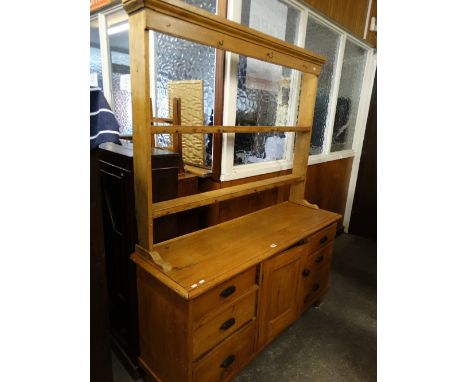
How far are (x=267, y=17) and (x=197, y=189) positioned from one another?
1.23m

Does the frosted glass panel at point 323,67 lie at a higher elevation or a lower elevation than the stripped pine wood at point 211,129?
higher

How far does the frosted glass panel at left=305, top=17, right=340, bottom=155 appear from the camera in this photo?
233cm

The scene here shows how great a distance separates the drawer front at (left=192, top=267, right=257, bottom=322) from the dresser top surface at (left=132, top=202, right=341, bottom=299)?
0.19 feet

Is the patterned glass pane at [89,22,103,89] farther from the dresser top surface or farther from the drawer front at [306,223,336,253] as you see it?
the drawer front at [306,223,336,253]

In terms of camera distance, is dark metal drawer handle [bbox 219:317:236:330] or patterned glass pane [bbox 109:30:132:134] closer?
dark metal drawer handle [bbox 219:317:236:330]

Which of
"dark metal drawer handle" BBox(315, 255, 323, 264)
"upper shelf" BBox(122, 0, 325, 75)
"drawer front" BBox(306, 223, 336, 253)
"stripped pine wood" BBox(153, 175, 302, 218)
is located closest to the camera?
"upper shelf" BBox(122, 0, 325, 75)

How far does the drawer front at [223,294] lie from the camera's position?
1.19 m

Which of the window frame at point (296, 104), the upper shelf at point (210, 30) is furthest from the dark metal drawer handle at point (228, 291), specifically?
the upper shelf at point (210, 30)

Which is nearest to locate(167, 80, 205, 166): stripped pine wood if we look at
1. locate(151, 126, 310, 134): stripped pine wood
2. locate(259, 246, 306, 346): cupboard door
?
locate(151, 126, 310, 134): stripped pine wood

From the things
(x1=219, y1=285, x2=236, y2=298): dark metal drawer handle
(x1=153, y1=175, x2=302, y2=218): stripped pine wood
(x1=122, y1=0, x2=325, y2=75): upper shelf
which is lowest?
(x1=219, y1=285, x2=236, y2=298): dark metal drawer handle

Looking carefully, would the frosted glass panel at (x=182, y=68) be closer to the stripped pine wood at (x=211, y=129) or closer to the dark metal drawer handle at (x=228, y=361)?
the stripped pine wood at (x=211, y=129)

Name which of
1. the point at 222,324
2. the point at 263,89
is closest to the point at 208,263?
the point at 222,324

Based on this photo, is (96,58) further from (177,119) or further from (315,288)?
(315,288)
